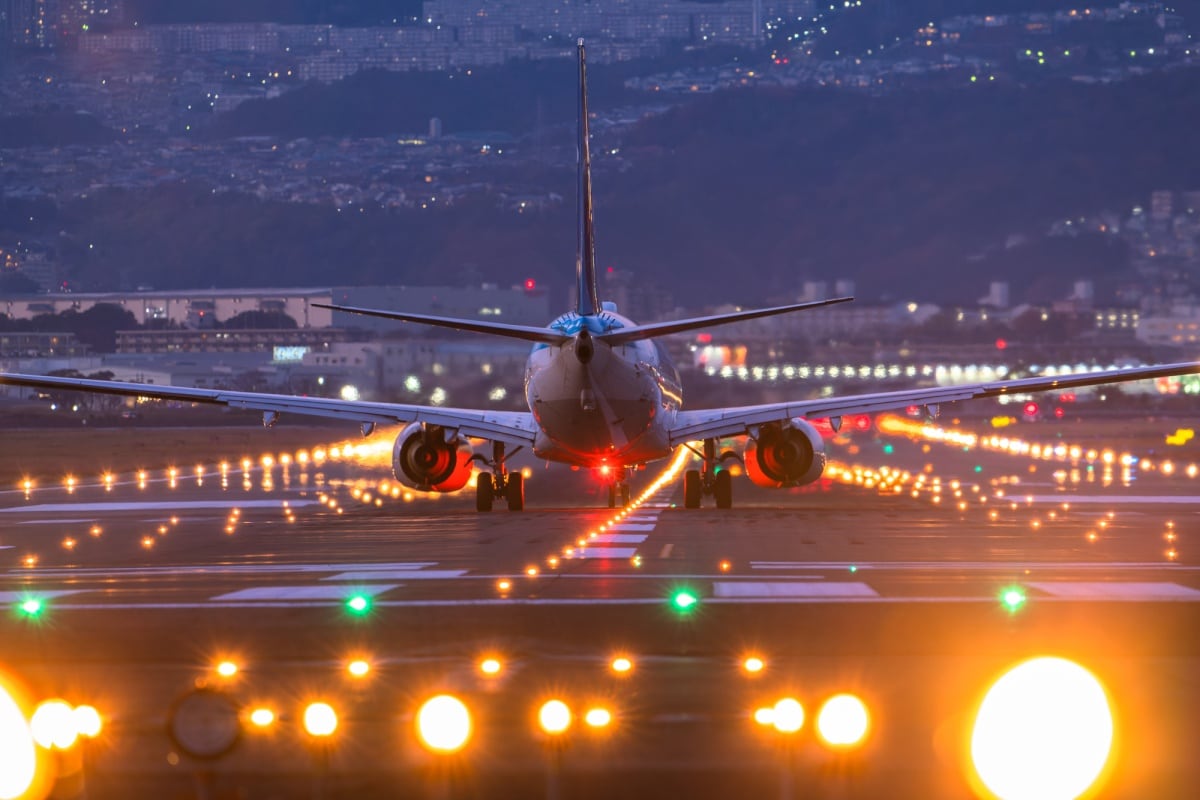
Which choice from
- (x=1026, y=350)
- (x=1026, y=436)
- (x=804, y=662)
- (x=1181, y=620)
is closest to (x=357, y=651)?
(x=804, y=662)

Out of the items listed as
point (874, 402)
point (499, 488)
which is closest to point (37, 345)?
point (499, 488)

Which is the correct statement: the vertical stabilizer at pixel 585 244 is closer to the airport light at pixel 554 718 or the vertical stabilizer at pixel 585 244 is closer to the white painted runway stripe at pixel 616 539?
the white painted runway stripe at pixel 616 539

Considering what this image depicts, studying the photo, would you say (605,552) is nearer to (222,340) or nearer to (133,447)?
(133,447)

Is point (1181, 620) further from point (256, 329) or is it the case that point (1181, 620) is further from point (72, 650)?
point (256, 329)

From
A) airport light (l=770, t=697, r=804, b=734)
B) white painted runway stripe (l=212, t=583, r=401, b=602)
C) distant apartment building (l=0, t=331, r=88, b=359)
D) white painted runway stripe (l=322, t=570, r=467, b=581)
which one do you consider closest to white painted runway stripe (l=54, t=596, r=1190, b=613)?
white painted runway stripe (l=212, t=583, r=401, b=602)

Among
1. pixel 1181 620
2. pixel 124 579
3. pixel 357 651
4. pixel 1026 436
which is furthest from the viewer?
pixel 1026 436

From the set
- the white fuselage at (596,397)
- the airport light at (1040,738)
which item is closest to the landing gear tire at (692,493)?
the white fuselage at (596,397)
